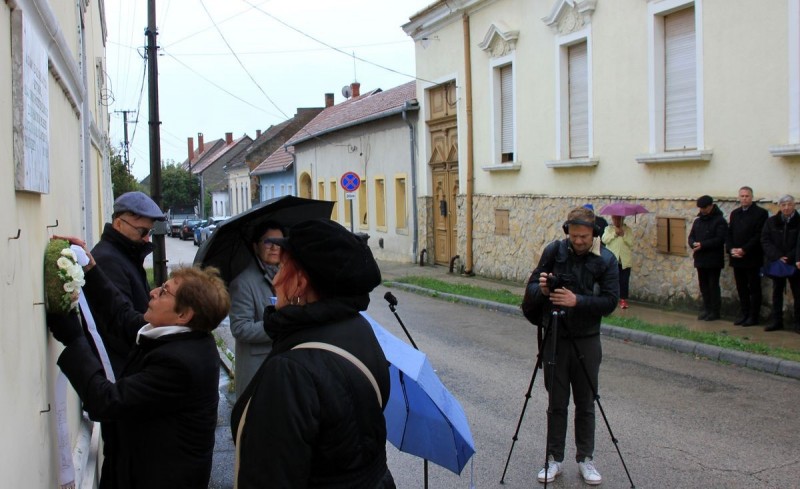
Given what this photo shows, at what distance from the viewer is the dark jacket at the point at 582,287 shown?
17.5ft

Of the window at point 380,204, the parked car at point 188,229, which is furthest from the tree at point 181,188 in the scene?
the window at point 380,204

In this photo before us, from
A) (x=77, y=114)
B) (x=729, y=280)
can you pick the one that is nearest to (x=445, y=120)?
(x=729, y=280)

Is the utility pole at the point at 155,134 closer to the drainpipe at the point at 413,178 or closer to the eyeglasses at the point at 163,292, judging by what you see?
the drainpipe at the point at 413,178

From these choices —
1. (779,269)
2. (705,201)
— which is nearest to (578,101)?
(705,201)

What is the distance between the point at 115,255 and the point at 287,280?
183 cm

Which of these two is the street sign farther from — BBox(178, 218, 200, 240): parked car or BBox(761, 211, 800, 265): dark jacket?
BBox(178, 218, 200, 240): parked car

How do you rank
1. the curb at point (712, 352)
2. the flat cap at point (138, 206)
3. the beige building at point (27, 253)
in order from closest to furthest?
the beige building at point (27, 253), the flat cap at point (138, 206), the curb at point (712, 352)

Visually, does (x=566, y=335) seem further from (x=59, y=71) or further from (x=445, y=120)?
(x=445, y=120)

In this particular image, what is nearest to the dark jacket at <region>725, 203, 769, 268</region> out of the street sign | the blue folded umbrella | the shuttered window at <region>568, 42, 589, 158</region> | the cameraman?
the shuttered window at <region>568, 42, 589, 158</region>

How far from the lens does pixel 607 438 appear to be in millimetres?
6523

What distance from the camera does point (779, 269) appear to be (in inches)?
400

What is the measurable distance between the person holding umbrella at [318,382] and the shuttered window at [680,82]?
37.0ft

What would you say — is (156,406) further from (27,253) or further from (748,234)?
(748,234)

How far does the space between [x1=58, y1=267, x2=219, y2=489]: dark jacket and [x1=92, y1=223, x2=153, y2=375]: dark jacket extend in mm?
808
